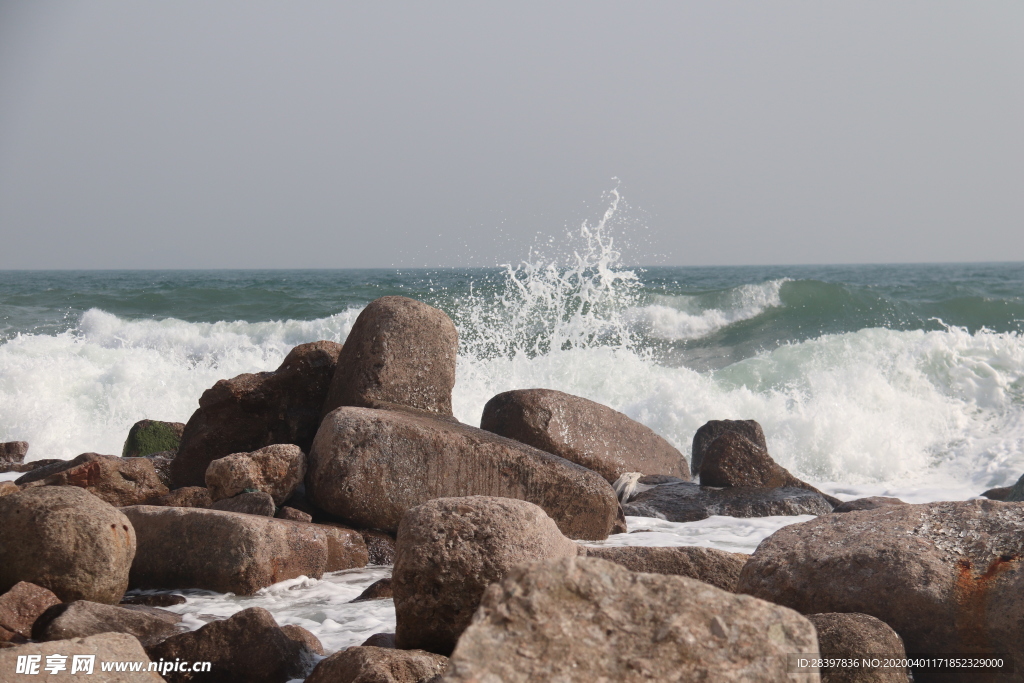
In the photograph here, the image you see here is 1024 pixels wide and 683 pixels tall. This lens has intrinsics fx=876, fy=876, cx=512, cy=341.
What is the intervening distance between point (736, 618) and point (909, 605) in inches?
68.8

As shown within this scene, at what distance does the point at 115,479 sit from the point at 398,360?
206cm

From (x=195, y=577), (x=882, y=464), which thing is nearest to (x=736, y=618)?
(x=195, y=577)

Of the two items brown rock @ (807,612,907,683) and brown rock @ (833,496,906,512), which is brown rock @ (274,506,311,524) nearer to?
brown rock @ (807,612,907,683)

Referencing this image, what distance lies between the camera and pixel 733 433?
7184 millimetres

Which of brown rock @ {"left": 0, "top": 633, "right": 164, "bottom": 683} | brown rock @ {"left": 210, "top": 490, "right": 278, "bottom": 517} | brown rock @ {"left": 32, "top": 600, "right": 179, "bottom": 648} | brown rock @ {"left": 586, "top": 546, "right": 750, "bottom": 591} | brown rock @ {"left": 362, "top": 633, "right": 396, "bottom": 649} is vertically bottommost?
brown rock @ {"left": 362, "top": 633, "right": 396, "bottom": 649}

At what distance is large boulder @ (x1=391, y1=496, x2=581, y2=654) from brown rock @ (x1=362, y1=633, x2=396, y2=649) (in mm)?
99

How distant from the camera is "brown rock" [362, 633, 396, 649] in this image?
3514 mm

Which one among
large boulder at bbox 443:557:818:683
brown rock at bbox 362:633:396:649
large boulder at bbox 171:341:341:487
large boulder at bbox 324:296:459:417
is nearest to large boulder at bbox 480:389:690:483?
large boulder at bbox 324:296:459:417

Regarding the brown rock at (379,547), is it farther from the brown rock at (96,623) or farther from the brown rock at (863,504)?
the brown rock at (863,504)

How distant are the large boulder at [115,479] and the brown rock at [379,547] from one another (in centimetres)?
171

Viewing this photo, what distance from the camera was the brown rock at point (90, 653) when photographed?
2605 millimetres

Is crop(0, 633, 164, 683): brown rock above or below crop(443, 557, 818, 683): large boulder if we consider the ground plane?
below

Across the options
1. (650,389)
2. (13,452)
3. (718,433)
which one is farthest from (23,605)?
(650,389)

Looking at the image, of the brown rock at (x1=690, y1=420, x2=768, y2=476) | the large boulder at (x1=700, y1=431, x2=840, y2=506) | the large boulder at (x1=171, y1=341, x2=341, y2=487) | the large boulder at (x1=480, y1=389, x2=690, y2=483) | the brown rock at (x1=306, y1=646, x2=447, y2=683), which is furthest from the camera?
the brown rock at (x1=690, y1=420, x2=768, y2=476)
